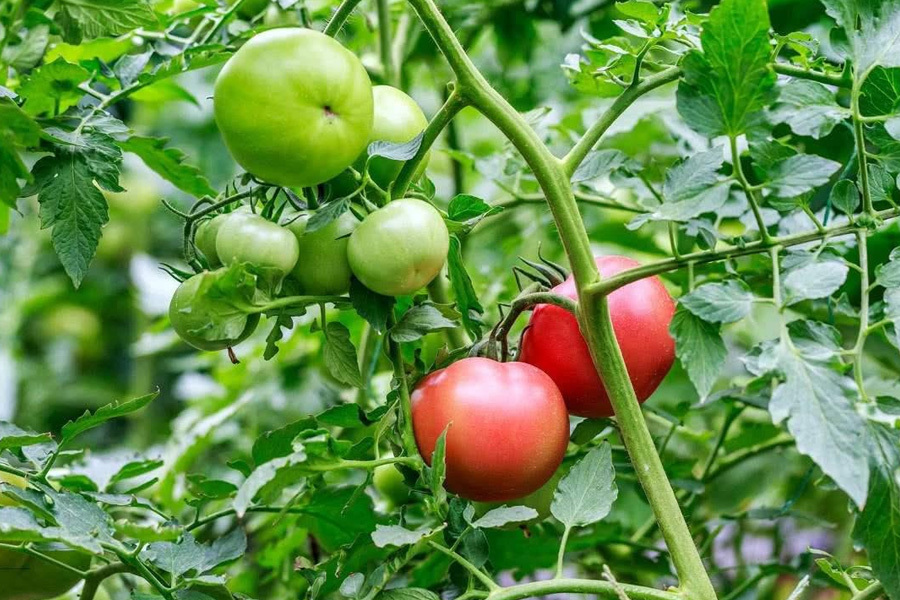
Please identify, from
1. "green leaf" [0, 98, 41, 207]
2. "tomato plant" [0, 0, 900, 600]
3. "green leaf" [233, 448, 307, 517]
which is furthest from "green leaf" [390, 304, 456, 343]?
"green leaf" [0, 98, 41, 207]

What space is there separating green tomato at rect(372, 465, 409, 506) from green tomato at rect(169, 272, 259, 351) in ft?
1.08

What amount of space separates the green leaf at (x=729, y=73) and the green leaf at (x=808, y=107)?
1.4 inches

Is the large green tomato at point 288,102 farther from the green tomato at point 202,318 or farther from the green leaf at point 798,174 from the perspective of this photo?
the green leaf at point 798,174

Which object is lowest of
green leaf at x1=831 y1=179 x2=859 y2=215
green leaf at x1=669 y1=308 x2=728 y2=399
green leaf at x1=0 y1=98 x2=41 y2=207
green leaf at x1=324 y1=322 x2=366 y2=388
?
green leaf at x1=324 y1=322 x2=366 y2=388

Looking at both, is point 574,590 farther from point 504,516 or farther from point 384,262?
point 384,262

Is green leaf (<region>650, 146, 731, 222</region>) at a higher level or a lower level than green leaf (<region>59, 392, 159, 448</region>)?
higher

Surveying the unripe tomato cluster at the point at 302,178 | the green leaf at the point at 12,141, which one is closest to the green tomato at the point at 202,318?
the unripe tomato cluster at the point at 302,178

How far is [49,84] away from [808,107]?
0.44 meters

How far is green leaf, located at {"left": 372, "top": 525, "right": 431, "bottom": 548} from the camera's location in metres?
0.49

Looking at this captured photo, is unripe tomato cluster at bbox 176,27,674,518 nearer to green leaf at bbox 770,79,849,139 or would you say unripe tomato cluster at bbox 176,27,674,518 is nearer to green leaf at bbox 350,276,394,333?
green leaf at bbox 350,276,394,333

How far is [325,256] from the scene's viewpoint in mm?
546

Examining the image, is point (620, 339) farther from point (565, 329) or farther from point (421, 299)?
point (421, 299)

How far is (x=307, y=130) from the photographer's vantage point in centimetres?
49

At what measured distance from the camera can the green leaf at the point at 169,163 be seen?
63 centimetres
